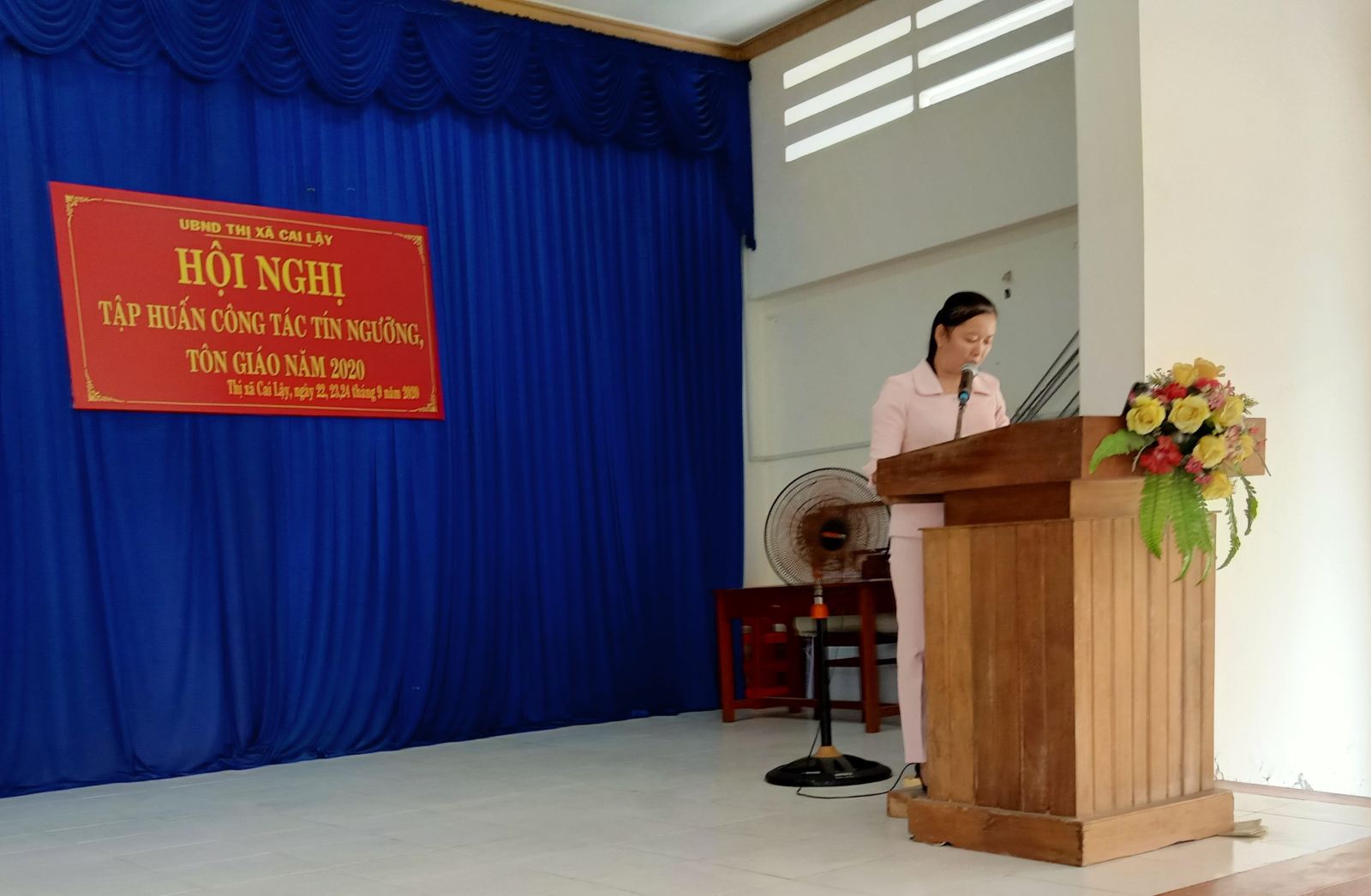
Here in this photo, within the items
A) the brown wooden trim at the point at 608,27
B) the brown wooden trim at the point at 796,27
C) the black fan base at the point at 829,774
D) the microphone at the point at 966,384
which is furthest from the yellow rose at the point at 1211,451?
the brown wooden trim at the point at 608,27

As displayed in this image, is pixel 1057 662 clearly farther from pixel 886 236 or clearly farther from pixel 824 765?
pixel 886 236

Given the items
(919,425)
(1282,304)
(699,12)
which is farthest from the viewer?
(699,12)

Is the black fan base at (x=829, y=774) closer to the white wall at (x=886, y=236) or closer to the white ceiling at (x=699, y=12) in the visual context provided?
the white wall at (x=886, y=236)

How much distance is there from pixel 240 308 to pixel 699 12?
9.25ft

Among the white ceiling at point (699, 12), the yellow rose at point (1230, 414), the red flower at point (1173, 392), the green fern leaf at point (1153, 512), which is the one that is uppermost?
the white ceiling at point (699, 12)

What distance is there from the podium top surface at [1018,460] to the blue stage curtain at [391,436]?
3.35m

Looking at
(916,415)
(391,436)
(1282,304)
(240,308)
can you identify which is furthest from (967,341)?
(240,308)

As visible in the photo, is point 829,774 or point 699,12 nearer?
point 829,774

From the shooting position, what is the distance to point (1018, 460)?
3.02m

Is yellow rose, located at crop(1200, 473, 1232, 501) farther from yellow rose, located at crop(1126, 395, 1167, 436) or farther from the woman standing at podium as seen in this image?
the woman standing at podium

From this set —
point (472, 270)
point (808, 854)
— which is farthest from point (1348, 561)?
point (472, 270)

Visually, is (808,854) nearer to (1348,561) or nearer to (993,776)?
(993,776)

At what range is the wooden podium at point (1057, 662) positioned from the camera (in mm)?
2941

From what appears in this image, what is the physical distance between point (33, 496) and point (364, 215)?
1929 millimetres
